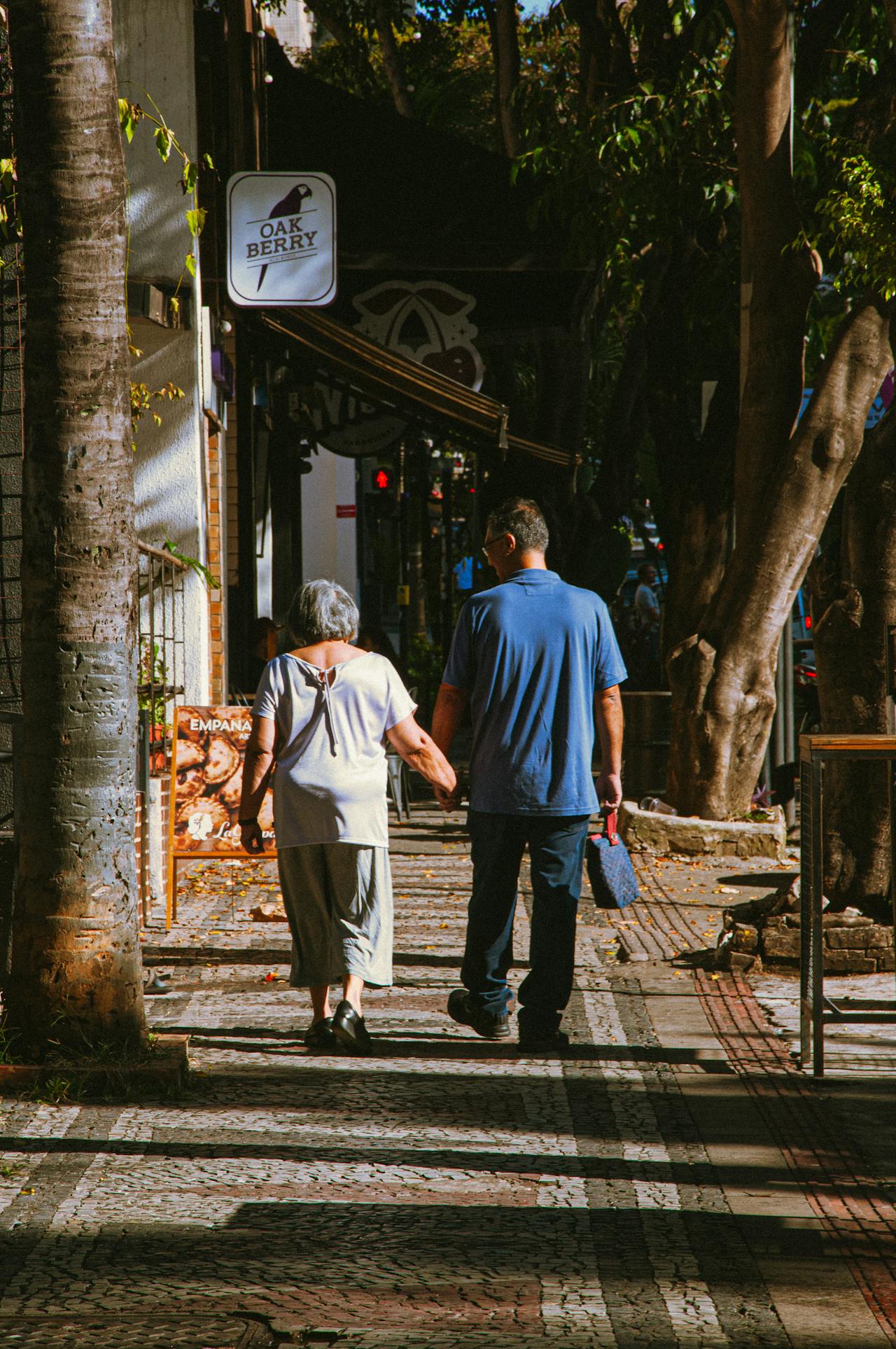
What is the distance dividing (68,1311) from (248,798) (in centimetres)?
271

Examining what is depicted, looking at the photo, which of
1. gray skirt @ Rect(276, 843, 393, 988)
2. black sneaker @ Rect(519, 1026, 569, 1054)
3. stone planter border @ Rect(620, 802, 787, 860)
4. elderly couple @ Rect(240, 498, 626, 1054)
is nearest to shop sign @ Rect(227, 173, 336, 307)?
stone planter border @ Rect(620, 802, 787, 860)

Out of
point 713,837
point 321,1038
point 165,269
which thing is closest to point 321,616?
point 321,1038

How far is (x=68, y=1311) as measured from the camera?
335 cm

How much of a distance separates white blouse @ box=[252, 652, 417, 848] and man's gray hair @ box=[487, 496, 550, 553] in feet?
2.28

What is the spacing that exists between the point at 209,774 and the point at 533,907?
10.3 ft

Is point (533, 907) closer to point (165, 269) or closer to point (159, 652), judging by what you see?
point (159, 652)

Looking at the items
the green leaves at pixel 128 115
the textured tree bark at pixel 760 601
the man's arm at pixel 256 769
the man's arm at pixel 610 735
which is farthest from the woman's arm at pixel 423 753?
the textured tree bark at pixel 760 601

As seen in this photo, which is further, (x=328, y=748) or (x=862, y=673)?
(x=862, y=673)

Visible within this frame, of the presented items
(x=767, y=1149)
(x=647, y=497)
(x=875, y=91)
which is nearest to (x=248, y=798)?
(x=767, y=1149)

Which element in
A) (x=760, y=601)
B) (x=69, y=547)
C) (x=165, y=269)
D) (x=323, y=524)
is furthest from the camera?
(x=323, y=524)

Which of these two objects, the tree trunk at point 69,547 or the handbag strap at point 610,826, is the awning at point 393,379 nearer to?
the tree trunk at point 69,547

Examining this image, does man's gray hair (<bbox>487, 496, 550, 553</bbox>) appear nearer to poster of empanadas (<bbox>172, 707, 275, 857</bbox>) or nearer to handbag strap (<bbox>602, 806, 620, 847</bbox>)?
handbag strap (<bbox>602, 806, 620, 847</bbox>)

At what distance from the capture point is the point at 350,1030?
564 cm

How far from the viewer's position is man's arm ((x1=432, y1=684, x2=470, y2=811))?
19.6ft
